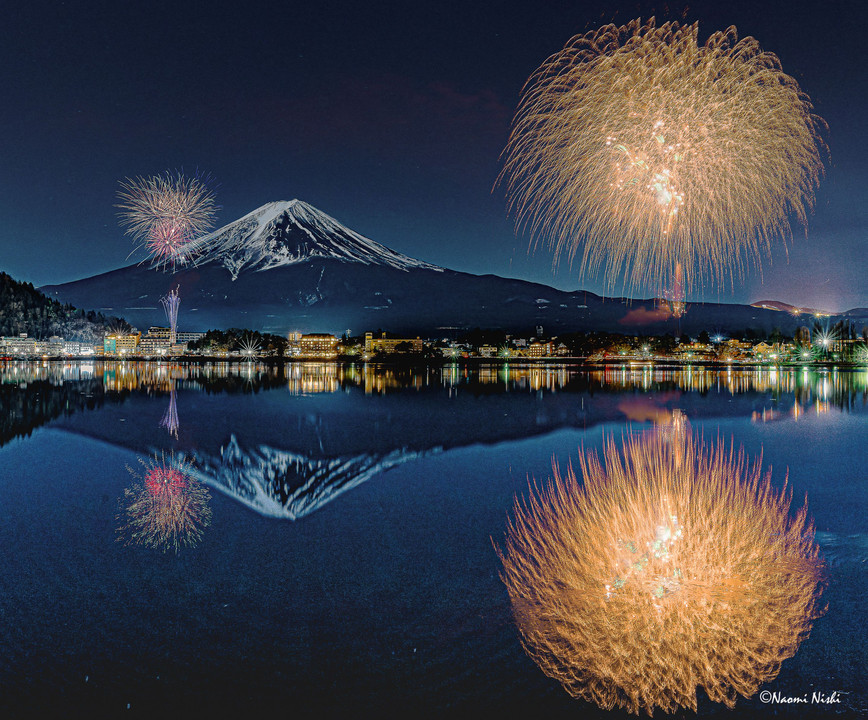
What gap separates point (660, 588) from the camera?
5066mm

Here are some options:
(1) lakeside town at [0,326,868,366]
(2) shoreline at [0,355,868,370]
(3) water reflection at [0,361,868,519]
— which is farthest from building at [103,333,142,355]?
(3) water reflection at [0,361,868,519]

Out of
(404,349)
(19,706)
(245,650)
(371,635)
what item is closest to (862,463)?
(371,635)

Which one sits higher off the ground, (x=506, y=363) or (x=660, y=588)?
(x=660, y=588)

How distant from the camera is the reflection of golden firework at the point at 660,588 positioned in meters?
3.94

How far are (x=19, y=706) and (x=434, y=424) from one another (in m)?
14.1

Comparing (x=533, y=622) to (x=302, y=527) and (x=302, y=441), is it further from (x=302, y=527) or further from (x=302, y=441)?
(x=302, y=441)

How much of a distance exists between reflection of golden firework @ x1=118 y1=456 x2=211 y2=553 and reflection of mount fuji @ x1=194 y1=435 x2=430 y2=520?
1.20ft

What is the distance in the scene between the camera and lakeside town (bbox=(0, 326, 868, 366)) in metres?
138

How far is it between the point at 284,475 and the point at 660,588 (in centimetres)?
651

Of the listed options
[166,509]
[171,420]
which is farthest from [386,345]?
[166,509]

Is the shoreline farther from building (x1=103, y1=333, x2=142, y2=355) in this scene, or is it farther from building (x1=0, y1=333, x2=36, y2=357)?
building (x1=103, y1=333, x2=142, y2=355)

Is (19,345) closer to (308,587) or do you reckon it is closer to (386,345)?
(386,345)

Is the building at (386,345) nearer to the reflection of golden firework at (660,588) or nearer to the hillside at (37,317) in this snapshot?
the hillside at (37,317)

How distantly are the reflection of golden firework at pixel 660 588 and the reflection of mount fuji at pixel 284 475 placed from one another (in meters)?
2.89
